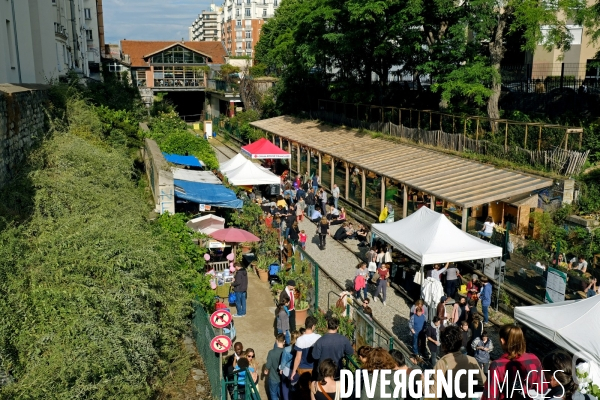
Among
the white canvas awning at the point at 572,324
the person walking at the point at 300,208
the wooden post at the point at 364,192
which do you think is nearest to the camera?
the white canvas awning at the point at 572,324

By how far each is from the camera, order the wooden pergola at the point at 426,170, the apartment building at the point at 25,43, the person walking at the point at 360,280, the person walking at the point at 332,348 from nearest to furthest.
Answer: the person walking at the point at 332,348
the person walking at the point at 360,280
the apartment building at the point at 25,43
the wooden pergola at the point at 426,170

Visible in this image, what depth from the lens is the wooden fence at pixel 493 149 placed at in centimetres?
1630

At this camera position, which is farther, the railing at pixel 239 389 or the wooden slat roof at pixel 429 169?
the wooden slat roof at pixel 429 169

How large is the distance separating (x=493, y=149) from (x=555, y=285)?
28.6ft

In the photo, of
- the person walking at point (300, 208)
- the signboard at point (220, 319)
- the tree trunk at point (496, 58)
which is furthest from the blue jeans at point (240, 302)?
the tree trunk at point (496, 58)

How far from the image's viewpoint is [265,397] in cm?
898

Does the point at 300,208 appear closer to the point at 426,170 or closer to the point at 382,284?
the point at 426,170

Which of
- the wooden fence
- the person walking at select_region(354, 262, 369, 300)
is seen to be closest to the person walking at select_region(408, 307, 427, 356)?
the person walking at select_region(354, 262, 369, 300)

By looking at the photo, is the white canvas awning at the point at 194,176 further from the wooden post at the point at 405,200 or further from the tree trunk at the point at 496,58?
the tree trunk at the point at 496,58

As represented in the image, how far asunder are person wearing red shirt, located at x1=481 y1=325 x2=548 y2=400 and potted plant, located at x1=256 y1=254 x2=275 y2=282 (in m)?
9.56

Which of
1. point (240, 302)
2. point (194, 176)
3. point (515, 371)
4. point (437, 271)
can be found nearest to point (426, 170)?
point (437, 271)

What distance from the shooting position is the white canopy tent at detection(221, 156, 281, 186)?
67.5 feet

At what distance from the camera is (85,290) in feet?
22.3

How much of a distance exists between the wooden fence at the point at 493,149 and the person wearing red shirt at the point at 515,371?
12.3m
